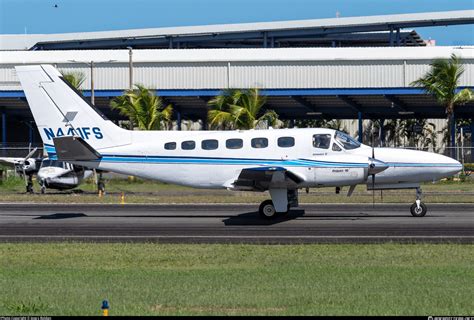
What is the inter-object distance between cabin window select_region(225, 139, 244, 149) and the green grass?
24.8ft

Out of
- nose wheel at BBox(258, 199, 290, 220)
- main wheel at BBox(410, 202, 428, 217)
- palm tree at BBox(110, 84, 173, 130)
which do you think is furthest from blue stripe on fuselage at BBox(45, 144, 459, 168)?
palm tree at BBox(110, 84, 173, 130)

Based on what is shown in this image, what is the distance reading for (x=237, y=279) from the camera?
15609 mm

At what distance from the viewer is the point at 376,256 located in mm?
19000

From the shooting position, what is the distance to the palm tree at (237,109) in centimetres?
5716

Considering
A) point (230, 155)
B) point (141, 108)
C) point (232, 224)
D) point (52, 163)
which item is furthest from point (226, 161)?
point (141, 108)

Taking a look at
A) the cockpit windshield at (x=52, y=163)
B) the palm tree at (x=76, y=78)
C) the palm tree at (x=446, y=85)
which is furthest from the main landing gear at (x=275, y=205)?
the palm tree at (x=76, y=78)

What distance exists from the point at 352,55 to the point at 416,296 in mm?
52542

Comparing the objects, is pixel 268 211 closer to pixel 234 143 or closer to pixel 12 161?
pixel 234 143

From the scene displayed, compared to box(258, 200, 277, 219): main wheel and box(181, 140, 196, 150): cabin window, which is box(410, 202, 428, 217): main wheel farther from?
box(181, 140, 196, 150): cabin window

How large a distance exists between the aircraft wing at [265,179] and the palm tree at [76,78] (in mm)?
35585

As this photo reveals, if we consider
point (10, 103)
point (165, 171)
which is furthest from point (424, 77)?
point (165, 171)

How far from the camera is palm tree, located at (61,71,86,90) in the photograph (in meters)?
61.8

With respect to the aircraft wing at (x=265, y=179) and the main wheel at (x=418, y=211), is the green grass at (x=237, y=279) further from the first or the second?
the main wheel at (x=418, y=211)

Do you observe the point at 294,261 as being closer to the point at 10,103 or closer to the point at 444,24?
the point at 10,103
